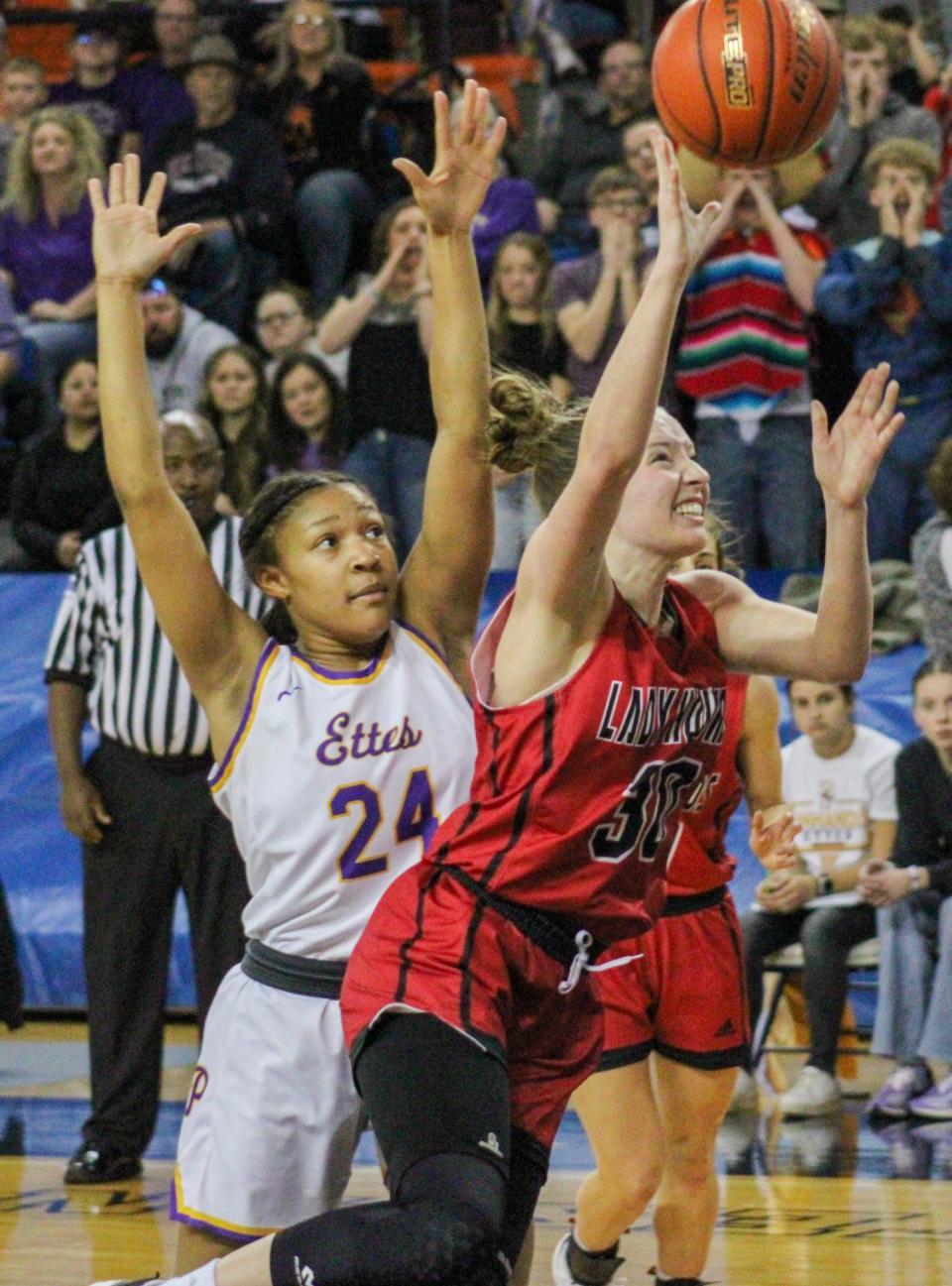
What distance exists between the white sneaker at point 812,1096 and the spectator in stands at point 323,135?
434cm

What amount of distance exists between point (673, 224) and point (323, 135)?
23.1 ft

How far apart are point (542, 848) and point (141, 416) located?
36.9 inches

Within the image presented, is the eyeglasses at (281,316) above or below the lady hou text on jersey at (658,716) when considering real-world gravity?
above

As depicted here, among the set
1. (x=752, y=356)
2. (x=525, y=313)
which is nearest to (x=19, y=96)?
(x=525, y=313)

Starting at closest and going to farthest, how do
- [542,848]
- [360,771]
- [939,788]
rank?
1. [542,848]
2. [360,771]
3. [939,788]

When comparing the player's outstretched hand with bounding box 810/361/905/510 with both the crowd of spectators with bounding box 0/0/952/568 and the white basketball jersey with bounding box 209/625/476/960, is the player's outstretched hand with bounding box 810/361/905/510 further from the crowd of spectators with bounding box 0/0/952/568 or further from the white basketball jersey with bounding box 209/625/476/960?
the crowd of spectators with bounding box 0/0/952/568

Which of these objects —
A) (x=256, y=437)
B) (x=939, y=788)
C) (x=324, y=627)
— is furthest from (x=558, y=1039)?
(x=256, y=437)

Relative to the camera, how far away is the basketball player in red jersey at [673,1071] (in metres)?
4.02

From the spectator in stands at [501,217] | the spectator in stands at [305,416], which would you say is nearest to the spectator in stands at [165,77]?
the spectator in stands at [501,217]

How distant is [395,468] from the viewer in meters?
8.42

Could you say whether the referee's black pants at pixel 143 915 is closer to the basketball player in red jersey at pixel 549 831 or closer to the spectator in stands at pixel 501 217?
the basketball player in red jersey at pixel 549 831

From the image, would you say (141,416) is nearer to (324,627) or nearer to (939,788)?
(324,627)

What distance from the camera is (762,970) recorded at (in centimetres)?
697

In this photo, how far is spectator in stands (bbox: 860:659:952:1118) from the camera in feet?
21.0
